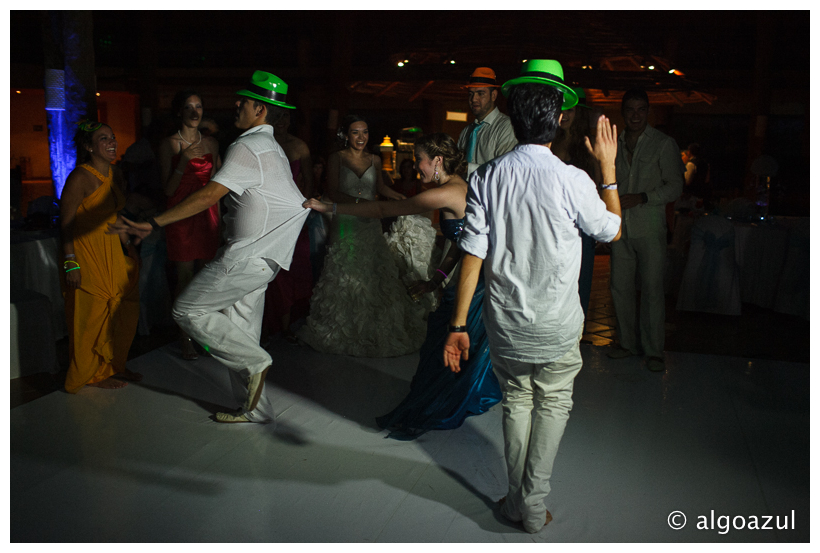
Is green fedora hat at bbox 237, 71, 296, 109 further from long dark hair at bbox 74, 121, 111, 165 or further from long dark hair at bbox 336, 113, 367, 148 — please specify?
long dark hair at bbox 336, 113, 367, 148

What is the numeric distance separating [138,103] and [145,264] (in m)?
12.0

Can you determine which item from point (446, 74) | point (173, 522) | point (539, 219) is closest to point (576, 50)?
point (446, 74)

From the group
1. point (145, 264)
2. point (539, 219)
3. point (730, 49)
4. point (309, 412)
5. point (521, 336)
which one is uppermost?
point (730, 49)

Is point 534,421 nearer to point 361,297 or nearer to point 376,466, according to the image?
point 376,466

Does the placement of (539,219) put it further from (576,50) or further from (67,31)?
(576,50)

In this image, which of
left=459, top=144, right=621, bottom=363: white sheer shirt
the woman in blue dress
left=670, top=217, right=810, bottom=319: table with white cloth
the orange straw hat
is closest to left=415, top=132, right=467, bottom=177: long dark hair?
the woman in blue dress

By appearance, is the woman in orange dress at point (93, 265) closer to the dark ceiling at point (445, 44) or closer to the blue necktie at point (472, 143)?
the blue necktie at point (472, 143)

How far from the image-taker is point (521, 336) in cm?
191

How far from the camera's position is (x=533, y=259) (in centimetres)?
185

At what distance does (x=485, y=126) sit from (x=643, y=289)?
131cm

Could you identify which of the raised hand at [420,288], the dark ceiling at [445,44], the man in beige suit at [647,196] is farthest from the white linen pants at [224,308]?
the dark ceiling at [445,44]

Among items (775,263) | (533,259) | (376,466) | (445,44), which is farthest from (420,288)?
(445,44)

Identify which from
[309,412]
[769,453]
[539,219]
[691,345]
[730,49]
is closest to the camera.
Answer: [539,219]

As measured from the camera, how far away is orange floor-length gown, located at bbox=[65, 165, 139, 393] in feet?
10.6
